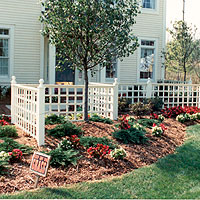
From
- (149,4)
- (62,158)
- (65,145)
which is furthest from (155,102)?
(149,4)

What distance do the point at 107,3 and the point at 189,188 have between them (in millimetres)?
4428

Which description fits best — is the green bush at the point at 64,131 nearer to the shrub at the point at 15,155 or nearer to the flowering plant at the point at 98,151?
the flowering plant at the point at 98,151

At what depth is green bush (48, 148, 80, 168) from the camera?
495 cm

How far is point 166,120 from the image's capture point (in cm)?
902

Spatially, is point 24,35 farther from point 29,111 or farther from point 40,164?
point 40,164

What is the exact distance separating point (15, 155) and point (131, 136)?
2.44 meters

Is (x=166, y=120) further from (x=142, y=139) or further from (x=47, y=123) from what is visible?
(x=47, y=123)

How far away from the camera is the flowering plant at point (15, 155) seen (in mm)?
4988

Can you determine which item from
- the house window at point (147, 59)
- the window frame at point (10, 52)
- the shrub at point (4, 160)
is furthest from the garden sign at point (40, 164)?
the house window at point (147, 59)

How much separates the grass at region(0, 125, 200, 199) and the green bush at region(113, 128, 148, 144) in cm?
83

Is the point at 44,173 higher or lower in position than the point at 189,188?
higher

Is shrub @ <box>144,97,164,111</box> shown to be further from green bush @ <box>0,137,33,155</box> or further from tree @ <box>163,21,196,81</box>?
green bush @ <box>0,137,33,155</box>

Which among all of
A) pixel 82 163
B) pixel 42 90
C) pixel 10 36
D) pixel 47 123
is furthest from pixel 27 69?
pixel 82 163

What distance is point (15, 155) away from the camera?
4.98 m
